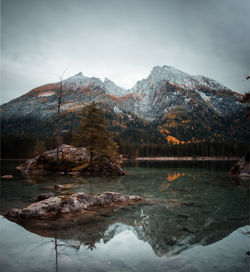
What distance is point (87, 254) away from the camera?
5625 millimetres

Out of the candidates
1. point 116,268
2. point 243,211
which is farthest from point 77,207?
point 243,211

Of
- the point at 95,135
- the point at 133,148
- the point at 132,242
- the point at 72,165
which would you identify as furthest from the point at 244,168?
the point at 133,148

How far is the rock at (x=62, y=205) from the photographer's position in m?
9.20

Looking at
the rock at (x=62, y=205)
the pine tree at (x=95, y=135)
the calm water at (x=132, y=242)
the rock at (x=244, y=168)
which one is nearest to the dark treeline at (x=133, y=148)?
the pine tree at (x=95, y=135)

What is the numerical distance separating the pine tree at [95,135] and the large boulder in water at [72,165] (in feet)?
4.57

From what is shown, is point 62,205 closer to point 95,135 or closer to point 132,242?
point 132,242

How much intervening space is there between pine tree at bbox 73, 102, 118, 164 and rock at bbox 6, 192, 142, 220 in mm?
21141

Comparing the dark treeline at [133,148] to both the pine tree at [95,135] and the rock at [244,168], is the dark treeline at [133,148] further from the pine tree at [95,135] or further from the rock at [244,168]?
the rock at [244,168]

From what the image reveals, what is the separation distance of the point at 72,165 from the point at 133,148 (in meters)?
115

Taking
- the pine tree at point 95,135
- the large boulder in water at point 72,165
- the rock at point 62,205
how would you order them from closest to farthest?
the rock at point 62,205, the large boulder in water at point 72,165, the pine tree at point 95,135

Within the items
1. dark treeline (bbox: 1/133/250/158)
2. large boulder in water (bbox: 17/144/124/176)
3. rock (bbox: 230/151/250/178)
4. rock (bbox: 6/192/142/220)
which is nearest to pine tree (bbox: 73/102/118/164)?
large boulder in water (bbox: 17/144/124/176)

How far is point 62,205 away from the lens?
10.2 meters

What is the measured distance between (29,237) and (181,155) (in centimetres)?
15618

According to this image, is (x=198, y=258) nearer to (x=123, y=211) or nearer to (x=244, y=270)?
(x=244, y=270)
